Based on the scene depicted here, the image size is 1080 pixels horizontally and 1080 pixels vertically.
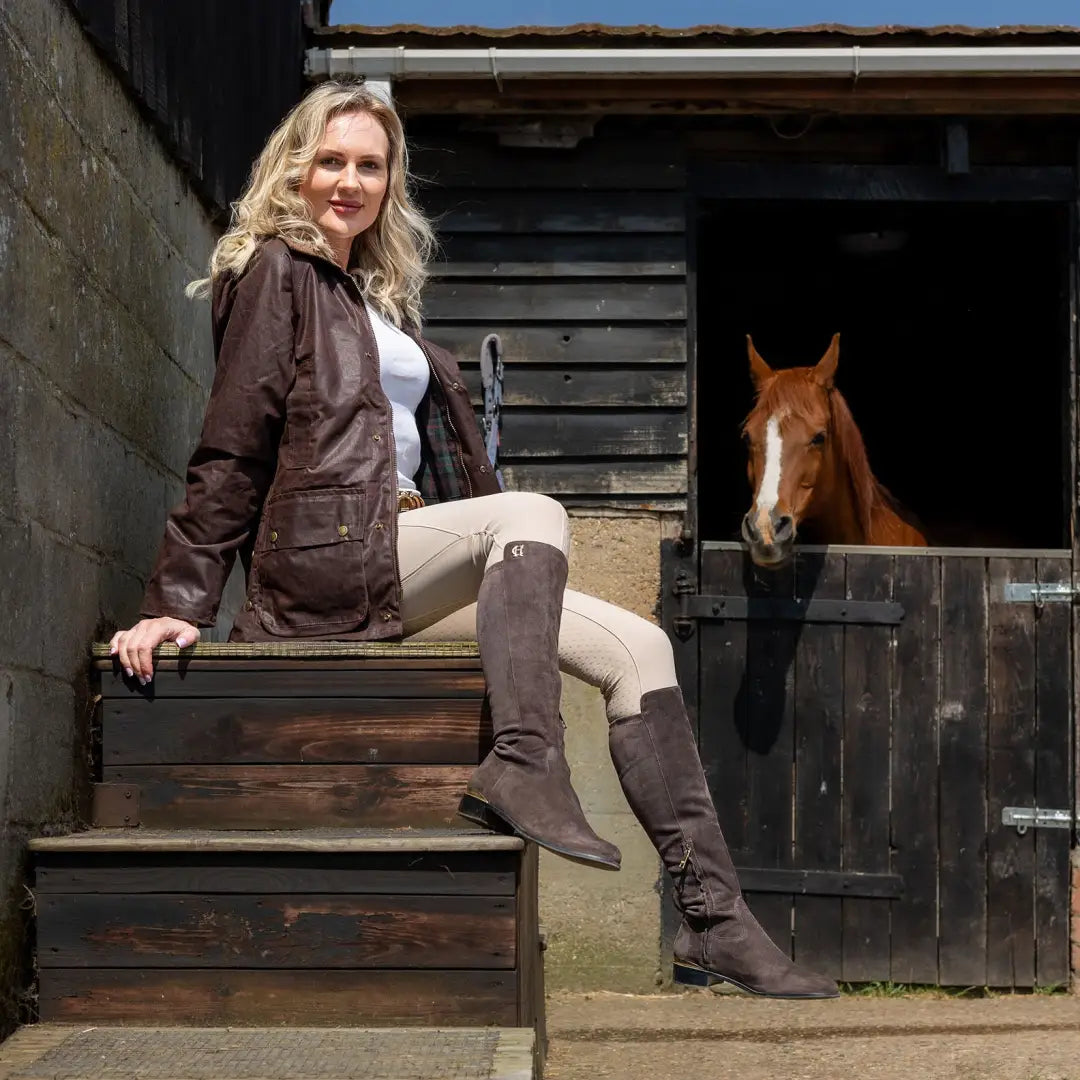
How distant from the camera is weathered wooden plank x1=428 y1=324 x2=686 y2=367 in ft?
19.5

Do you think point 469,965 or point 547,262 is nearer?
point 469,965

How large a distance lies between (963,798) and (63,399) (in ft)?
13.2

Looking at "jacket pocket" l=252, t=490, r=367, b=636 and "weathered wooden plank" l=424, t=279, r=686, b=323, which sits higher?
"weathered wooden plank" l=424, t=279, r=686, b=323

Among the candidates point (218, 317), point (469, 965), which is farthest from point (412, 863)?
point (218, 317)

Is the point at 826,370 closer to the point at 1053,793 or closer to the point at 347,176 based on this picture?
the point at 1053,793

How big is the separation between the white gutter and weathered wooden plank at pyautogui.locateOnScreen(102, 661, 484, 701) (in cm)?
316

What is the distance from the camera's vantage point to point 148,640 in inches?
118

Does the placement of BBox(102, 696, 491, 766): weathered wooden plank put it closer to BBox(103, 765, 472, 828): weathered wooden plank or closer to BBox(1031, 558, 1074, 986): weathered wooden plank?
BBox(103, 765, 472, 828): weathered wooden plank

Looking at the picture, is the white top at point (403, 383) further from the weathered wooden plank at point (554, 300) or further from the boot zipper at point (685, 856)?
the weathered wooden plank at point (554, 300)

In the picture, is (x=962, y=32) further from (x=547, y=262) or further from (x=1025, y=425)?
(x=1025, y=425)

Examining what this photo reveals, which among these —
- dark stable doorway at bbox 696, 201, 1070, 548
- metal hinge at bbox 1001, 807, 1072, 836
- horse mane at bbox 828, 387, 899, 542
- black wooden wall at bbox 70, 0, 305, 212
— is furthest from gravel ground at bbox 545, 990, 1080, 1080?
dark stable doorway at bbox 696, 201, 1070, 548

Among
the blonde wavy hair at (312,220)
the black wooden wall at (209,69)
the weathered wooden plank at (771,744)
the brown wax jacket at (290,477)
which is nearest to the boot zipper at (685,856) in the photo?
the brown wax jacket at (290,477)

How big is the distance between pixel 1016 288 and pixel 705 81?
11.0 feet

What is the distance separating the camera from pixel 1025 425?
8805 millimetres
